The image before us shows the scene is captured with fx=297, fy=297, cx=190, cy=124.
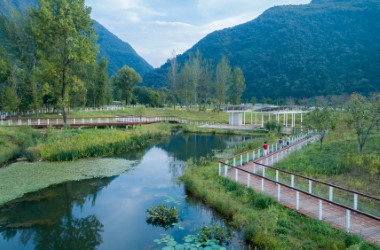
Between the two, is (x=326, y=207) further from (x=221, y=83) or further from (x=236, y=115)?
(x=221, y=83)

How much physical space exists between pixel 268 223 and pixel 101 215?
7.56m

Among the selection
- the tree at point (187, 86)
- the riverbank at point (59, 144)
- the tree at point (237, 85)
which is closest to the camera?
the riverbank at point (59, 144)

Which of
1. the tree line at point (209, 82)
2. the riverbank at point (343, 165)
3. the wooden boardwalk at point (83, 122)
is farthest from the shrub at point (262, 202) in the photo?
the tree line at point (209, 82)

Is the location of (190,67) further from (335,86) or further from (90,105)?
(335,86)

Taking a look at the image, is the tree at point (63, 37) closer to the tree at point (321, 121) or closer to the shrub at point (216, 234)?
the tree at point (321, 121)

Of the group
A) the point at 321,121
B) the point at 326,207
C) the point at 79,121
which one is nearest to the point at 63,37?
the point at 79,121

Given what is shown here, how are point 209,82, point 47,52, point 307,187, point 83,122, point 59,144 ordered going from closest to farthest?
point 307,187 < point 59,144 < point 47,52 < point 83,122 < point 209,82

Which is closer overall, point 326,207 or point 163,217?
point 326,207

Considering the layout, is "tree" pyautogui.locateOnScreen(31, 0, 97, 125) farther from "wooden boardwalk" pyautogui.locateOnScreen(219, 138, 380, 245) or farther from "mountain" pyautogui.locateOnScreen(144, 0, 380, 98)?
"mountain" pyautogui.locateOnScreen(144, 0, 380, 98)

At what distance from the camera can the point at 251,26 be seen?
15175 cm

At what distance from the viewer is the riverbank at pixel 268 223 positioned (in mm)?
8812

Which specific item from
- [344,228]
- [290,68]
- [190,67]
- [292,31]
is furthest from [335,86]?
[344,228]

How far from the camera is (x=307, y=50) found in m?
111

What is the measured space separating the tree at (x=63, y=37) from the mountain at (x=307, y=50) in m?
71.4
